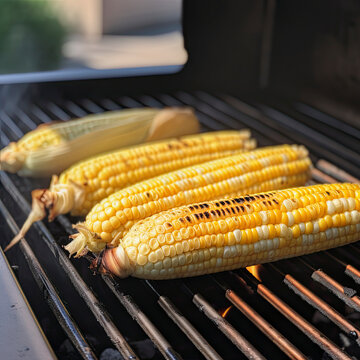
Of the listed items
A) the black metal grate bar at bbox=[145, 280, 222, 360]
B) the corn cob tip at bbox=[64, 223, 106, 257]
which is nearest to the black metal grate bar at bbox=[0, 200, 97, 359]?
the corn cob tip at bbox=[64, 223, 106, 257]

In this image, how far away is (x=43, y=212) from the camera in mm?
1912

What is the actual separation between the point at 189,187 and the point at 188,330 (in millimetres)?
644

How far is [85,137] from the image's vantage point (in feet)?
8.12

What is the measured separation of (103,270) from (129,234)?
14cm

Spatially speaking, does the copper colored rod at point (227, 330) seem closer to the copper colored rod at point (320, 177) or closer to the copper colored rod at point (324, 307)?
the copper colored rod at point (324, 307)

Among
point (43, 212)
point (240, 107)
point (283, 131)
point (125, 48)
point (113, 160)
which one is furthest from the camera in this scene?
point (125, 48)

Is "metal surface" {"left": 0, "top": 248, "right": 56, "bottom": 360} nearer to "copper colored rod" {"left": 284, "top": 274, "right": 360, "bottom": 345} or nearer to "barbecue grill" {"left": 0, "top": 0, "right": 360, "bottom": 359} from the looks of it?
"barbecue grill" {"left": 0, "top": 0, "right": 360, "bottom": 359}

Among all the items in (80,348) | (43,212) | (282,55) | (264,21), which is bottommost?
(80,348)

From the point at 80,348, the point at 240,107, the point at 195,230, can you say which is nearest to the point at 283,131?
the point at 240,107

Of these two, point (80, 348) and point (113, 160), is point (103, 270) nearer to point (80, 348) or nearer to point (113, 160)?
point (80, 348)

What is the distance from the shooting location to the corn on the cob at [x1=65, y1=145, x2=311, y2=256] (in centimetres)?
180

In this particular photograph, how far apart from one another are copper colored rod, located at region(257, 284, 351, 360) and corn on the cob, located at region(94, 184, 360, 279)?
14 centimetres

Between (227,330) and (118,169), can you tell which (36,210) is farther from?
(227,330)

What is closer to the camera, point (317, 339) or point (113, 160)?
point (317, 339)
